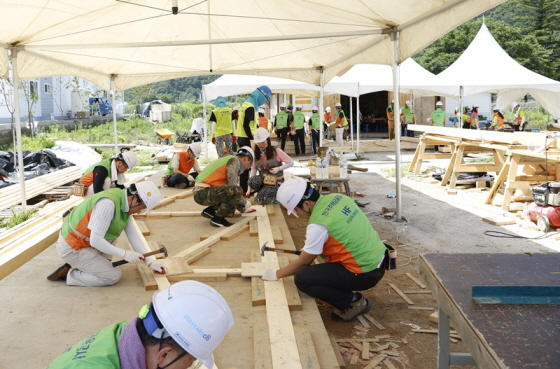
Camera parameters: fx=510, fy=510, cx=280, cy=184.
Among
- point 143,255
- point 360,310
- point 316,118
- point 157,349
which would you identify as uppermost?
point 316,118

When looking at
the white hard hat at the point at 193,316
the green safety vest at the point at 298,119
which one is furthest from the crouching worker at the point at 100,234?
the green safety vest at the point at 298,119

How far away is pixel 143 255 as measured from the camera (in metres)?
4.55

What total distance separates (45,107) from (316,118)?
2287 centimetres

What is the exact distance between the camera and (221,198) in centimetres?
684

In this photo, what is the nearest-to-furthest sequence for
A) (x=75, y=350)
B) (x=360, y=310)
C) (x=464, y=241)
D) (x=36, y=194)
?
(x=75, y=350) → (x=360, y=310) → (x=464, y=241) → (x=36, y=194)

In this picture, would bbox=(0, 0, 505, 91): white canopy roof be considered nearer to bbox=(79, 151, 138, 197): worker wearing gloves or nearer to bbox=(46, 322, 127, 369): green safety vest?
bbox=(79, 151, 138, 197): worker wearing gloves

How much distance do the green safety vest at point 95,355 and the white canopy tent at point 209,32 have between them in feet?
17.0

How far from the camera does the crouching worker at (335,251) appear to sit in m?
4.01

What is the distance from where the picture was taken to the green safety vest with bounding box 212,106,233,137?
11508 mm

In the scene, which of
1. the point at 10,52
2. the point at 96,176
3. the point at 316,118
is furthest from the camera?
the point at 316,118

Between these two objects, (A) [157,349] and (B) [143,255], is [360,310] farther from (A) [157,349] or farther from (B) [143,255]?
(A) [157,349]

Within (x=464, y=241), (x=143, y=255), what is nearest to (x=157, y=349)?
(x=143, y=255)

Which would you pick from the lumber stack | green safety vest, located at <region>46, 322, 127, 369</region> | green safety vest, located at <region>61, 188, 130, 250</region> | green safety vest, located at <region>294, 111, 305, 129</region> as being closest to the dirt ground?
green safety vest, located at <region>61, 188, 130, 250</region>

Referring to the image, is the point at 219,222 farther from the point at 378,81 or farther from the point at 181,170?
the point at 378,81
